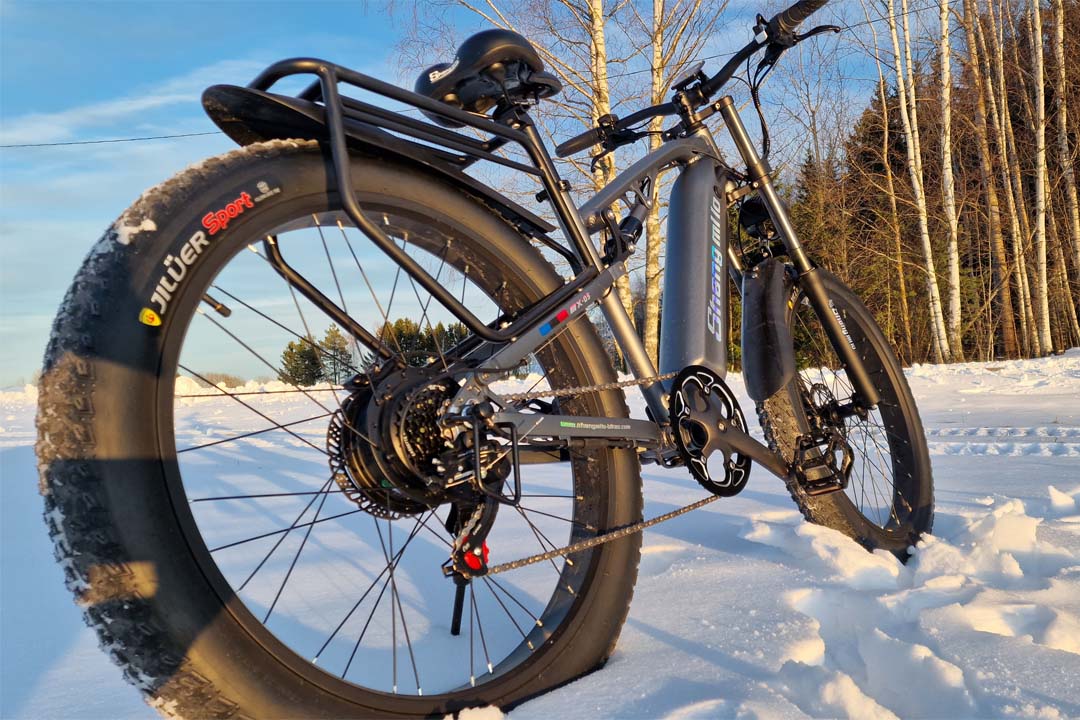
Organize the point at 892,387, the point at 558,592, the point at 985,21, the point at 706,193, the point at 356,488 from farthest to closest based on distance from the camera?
1. the point at 985,21
2. the point at 892,387
3. the point at 706,193
4. the point at 558,592
5. the point at 356,488

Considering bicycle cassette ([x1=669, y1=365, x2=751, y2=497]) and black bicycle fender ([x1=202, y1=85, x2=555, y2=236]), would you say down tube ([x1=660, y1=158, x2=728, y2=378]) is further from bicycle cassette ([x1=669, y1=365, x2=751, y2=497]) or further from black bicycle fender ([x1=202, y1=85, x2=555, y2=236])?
black bicycle fender ([x1=202, y1=85, x2=555, y2=236])

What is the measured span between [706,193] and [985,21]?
18776 millimetres

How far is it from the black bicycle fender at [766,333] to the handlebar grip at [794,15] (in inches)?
28.6

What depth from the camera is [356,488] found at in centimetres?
136

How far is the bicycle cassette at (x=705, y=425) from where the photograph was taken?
1800 mm

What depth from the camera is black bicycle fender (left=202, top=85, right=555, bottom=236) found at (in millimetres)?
1213

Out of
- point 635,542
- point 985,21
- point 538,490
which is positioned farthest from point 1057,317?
point 635,542

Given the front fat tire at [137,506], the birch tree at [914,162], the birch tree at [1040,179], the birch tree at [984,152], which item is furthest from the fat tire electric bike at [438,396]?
the birch tree at [984,152]

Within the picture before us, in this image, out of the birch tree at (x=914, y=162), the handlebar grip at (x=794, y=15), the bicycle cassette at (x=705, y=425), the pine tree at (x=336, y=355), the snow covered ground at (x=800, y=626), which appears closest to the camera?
the snow covered ground at (x=800, y=626)

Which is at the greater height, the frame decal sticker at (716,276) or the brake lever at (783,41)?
the brake lever at (783,41)

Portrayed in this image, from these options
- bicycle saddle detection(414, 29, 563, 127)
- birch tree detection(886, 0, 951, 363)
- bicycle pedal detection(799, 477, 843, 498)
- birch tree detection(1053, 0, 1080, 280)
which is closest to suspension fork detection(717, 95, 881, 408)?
bicycle pedal detection(799, 477, 843, 498)

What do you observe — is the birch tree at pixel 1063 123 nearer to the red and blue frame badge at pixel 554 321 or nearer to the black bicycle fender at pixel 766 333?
the black bicycle fender at pixel 766 333

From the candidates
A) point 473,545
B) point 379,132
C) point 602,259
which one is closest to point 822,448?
point 602,259

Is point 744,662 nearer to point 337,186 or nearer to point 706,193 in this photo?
point 337,186
